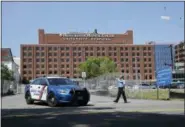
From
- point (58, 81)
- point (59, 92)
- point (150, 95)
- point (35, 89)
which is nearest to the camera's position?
point (59, 92)

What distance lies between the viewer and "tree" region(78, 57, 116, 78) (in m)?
134

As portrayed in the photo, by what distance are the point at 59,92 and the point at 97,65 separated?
121151 millimetres

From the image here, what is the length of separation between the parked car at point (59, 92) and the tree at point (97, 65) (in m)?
112

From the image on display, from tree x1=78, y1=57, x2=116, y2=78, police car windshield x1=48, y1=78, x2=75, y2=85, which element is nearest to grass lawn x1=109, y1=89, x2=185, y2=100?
police car windshield x1=48, y1=78, x2=75, y2=85

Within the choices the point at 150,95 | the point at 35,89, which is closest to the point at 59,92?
the point at 35,89

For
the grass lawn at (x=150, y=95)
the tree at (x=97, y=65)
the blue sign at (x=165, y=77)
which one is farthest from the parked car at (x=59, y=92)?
the tree at (x=97, y=65)

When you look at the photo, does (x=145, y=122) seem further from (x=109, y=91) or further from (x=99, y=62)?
(x=99, y=62)

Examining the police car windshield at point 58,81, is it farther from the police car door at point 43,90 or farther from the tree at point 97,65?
the tree at point 97,65

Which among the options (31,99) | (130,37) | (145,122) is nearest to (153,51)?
(130,37)

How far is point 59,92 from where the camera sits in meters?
19.4

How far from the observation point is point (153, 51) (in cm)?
14375

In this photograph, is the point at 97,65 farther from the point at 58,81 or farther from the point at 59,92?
the point at 59,92

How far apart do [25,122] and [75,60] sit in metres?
128

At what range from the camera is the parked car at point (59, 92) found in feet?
63.6
